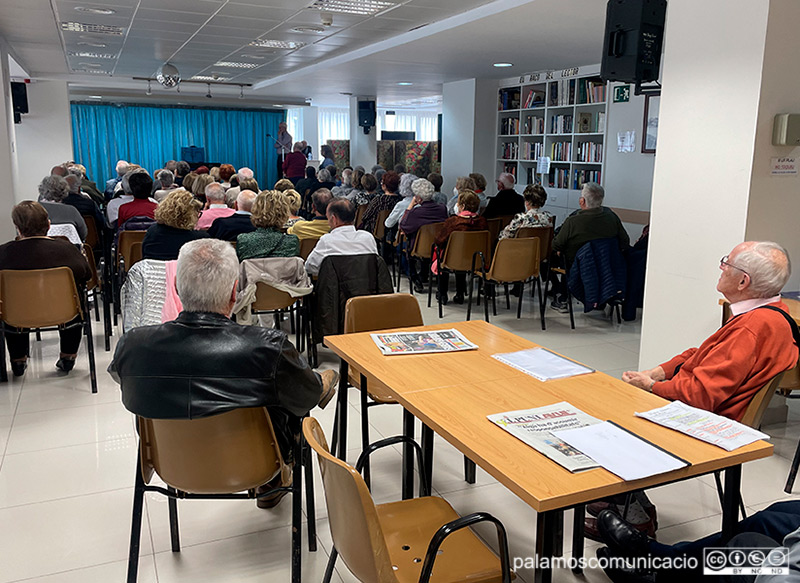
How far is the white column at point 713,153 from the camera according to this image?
3.31m

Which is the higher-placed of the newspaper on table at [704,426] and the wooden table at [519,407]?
the newspaper on table at [704,426]

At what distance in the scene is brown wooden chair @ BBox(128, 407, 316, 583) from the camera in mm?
1931

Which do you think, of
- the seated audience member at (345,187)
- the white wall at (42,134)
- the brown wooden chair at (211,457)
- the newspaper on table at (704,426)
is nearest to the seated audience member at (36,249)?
the brown wooden chair at (211,457)

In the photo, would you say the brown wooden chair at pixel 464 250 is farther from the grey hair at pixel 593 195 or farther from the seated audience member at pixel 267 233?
the seated audience member at pixel 267 233

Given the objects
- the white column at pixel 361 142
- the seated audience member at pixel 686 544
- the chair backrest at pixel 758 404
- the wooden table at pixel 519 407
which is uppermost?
the white column at pixel 361 142

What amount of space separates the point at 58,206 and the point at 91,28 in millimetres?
2663

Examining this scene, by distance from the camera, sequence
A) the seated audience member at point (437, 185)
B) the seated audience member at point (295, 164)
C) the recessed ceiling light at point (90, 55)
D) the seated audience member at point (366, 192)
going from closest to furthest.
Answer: the seated audience member at point (437, 185) → the seated audience member at point (366, 192) → the recessed ceiling light at point (90, 55) → the seated audience member at point (295, 164)

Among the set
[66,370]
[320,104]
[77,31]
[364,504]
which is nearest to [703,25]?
[364,504]

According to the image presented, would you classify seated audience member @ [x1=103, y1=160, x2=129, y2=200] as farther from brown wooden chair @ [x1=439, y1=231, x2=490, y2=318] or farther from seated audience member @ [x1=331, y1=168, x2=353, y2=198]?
brown wooden chair @ [x1=439, y1=231, x2=490, y2=318]

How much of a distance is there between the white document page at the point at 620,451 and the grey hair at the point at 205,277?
107 cm

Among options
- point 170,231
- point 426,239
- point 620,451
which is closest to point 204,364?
point 620,451

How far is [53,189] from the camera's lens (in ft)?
18.0

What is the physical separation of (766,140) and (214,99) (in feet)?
42.5

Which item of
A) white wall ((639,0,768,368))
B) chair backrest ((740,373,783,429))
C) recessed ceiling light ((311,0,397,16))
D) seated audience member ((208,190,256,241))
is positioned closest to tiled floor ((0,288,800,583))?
chair backrest ((740,373,783,429))
